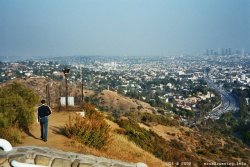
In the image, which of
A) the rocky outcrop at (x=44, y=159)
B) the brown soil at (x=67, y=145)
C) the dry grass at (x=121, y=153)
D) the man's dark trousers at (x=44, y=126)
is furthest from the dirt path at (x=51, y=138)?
the rocky outcrop at (x=44, y=159)

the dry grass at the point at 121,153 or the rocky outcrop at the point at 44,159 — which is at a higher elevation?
the rocky outcrop at the point at 44,159

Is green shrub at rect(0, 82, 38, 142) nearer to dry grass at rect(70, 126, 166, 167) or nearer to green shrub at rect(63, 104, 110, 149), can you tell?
green shrub at rect(63, 104, 110, 149)

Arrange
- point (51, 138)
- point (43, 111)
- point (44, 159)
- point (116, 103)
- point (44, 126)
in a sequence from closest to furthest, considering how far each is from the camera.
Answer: point (44, 159) < point (43, 111) < point (44, 126) < point (51, 138) < point (116, 103)

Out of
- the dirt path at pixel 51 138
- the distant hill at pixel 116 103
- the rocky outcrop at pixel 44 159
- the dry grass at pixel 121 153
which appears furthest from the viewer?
the distant hill at pixel 116 103

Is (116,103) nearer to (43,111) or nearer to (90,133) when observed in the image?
(90,133)

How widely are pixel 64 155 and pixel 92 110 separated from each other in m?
10.7

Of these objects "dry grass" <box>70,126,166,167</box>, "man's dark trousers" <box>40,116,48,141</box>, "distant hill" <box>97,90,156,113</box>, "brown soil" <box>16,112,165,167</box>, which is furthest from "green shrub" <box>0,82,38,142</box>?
"distant hill" <box>97,90,156,113</box>

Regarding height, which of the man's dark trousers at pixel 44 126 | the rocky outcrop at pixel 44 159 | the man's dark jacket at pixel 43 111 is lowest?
the man's dark trousers at pixel 44 126

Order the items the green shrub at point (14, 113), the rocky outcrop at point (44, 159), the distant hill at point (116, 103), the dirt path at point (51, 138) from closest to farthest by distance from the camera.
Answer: the rocky outcrop at point (44, 159) → the dirt path at point (51, 138) → the green shrub at point (14, 113) → the distant hill at point (116, 103)

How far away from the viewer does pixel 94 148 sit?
35.5ft

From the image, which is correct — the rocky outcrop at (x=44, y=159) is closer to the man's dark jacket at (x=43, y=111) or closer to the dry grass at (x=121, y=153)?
the dry grass at (x=121, y=153)

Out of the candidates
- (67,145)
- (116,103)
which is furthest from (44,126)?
(116,103)

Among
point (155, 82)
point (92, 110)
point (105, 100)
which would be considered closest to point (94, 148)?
point (92, 110)

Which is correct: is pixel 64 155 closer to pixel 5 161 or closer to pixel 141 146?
pixel 5 161
